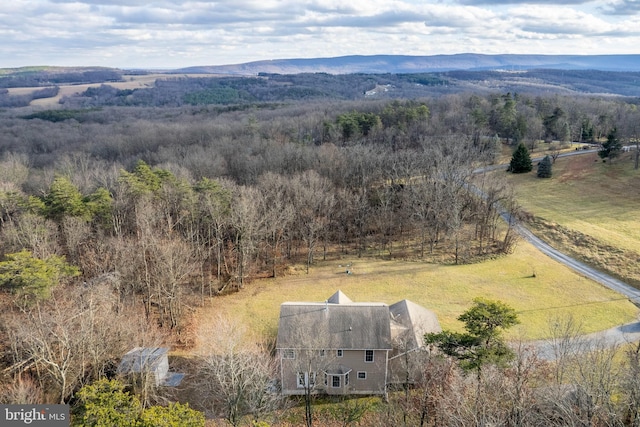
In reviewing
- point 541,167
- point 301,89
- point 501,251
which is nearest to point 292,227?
point 501,251

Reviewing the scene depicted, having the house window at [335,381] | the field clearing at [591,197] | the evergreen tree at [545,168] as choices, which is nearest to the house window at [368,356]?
the house window at [335,381]

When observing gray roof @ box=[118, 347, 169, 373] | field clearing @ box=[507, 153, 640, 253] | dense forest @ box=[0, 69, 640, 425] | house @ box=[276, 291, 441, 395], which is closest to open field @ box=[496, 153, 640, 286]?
field clearing @ box=[507, 153, 640, 253]

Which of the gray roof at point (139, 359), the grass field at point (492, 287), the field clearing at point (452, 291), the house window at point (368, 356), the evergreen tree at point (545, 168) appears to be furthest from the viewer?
the evergreen tree at point (545, 168)

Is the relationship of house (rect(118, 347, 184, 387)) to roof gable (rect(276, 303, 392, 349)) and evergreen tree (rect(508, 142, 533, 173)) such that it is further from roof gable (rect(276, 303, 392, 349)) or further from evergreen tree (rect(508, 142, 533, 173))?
evergreen tree (rect(508, 142, 533, 173))

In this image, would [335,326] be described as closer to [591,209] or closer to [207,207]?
[207,207]

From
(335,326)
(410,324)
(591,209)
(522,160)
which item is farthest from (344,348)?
(522,160)

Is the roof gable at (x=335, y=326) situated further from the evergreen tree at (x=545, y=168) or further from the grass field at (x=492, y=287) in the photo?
the evergreen tree at (x=545, y=168)
